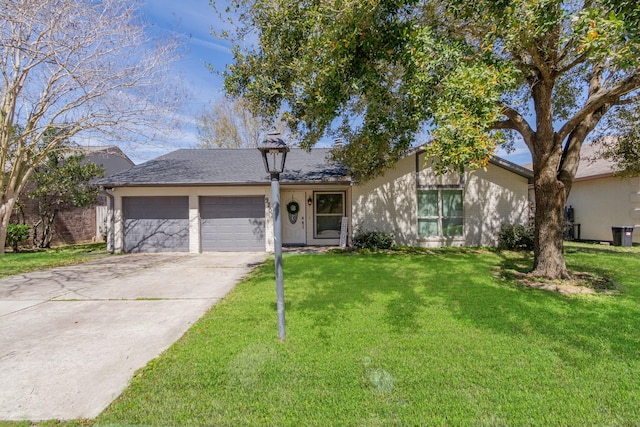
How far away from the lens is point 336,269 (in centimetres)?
774

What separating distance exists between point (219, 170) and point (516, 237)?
10954mm

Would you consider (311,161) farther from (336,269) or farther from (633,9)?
(633,9)

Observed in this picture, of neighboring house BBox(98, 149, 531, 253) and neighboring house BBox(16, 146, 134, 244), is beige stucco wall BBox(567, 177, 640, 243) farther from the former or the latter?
neighboring house BBox(16, 146, 134, 244)

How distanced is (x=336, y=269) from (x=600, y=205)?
12.3 metres

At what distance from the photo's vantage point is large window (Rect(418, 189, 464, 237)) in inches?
456

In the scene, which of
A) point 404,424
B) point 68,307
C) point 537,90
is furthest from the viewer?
point 537,90

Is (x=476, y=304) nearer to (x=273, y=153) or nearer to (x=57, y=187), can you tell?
(x=273, y=153)

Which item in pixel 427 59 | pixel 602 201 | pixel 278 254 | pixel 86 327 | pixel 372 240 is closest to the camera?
pixel 278 254

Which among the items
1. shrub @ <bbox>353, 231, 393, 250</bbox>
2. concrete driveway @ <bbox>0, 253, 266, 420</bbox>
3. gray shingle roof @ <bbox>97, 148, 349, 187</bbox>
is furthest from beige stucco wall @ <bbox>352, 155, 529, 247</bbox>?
concrete driveway @ <bbox>0, 253, 266, 420</bbox>

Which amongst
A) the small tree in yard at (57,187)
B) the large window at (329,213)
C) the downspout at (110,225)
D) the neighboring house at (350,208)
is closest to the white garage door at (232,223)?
the neighboring house at (350,208)

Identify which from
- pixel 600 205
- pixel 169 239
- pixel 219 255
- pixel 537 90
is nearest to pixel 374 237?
pixel 219 255

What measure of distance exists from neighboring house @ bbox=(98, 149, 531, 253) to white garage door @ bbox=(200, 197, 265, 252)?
0.03 m

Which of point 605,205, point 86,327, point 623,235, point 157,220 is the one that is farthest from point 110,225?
point 605,205

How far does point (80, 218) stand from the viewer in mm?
14398
